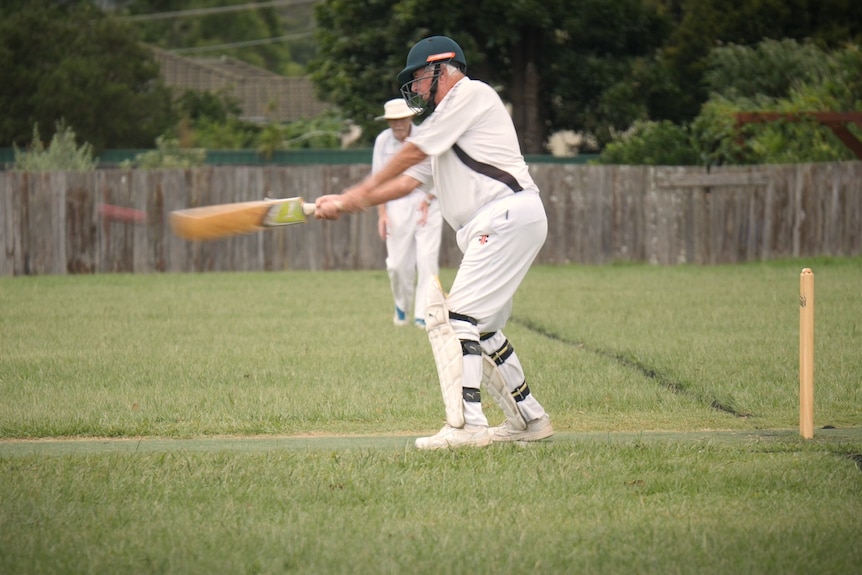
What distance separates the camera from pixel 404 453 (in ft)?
22.7

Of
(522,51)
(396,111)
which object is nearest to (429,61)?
(396,111)

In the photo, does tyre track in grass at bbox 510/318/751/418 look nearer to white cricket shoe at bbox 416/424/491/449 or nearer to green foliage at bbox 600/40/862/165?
white cricket shoe at bbox 416/424/491/449

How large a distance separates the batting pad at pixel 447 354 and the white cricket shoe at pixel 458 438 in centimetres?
8

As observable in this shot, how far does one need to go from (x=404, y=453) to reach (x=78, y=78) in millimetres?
38146

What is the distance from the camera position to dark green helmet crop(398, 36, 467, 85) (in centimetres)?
709

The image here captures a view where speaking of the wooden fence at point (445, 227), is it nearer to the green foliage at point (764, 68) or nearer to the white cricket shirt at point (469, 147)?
the green foliage at point (764, 68)

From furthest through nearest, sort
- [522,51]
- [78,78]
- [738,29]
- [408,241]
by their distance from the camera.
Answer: [78,78], [738,29], [522,51], [408,241]

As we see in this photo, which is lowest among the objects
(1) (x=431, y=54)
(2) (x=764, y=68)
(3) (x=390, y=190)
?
(3) (x=390, y=190)

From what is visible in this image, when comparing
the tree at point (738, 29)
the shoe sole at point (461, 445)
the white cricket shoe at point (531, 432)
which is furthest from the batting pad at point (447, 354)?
the tree at point (738, 29)

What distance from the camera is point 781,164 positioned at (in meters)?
24.6

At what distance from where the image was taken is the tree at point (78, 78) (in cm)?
4175

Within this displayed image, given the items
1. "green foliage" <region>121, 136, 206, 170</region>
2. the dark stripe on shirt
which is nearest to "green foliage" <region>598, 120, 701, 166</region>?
"green foliage" <region>121, 136, 206, 170</region>

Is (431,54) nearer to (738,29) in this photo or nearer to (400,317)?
(400,317)

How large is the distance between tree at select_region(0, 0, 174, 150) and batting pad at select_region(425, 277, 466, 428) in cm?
3611
